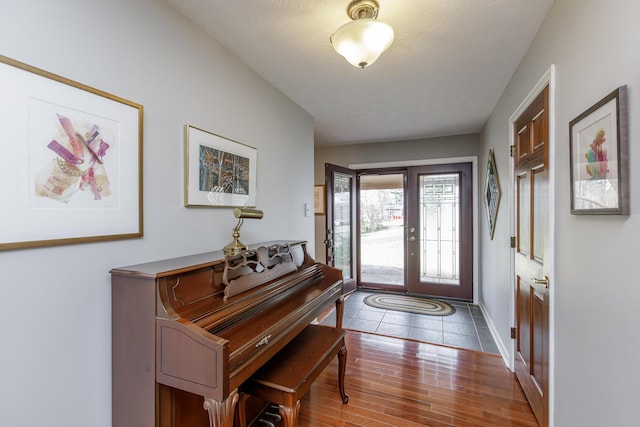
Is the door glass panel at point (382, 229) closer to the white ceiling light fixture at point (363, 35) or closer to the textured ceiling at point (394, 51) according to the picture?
the textured ceiling at point (394, 51)

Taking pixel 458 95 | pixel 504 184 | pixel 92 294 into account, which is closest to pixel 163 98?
pixel 92 294

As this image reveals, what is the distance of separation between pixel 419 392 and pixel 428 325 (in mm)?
1395

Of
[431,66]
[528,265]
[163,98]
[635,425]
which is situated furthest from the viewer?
[431,66]

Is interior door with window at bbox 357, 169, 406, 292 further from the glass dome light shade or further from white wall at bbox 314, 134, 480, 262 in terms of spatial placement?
the glass dome light shade

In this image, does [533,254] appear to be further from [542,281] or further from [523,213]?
[523,213]

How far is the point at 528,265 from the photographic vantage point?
2.05 m

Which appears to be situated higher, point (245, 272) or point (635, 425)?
point (245, 272)

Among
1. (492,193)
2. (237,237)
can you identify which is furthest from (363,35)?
(492,193)

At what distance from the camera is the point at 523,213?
221 cm


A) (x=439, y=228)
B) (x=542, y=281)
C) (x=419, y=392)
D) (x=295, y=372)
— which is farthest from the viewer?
(x=439, y=228)

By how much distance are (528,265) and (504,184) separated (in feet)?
3.19

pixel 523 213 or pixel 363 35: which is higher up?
pixel 363 35

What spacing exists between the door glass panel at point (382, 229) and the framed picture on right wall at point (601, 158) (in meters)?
3.48

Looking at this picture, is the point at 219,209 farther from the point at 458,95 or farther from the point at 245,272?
the point at 458,95
